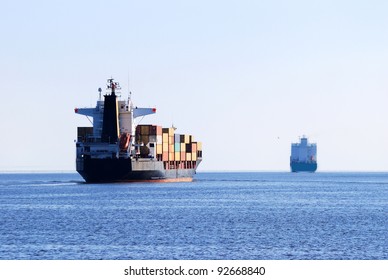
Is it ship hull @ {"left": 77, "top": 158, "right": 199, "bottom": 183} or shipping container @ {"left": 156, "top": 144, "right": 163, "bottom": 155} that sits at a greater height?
shipping container @ {"left": 156, "top": 144, "right": 163, "bottom": 155}

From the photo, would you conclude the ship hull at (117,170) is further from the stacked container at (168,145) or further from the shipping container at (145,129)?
the shipping container at (145,129)

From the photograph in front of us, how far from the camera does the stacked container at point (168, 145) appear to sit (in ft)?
488

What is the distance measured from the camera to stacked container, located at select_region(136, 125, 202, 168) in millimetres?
148625

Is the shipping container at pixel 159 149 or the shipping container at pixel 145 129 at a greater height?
the shipping container at pixel 145 129

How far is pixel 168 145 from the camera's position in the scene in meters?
157

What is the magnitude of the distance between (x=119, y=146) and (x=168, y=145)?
1997cm

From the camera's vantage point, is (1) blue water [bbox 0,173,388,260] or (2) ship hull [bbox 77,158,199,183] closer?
(1) blue water [bbox 0,173,388,260]

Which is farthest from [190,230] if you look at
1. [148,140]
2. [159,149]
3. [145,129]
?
[145,129]

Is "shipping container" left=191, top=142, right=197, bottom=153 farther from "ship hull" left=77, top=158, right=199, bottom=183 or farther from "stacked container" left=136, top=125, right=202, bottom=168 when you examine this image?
"ship hull" left=77, top=158, right=199, bottom=183

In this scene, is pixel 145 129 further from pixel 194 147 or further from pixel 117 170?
pixel 194 147

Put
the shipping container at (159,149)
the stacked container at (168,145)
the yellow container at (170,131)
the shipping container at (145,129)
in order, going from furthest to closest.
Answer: the yellow container at (170,131)
the shipping container at (145,129)
the stacked container at (168,145)
the shipping container at (159,149)

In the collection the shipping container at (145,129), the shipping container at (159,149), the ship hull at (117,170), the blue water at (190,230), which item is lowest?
the blue water at (190,230)

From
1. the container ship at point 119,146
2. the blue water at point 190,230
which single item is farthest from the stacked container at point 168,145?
the blue water at point 190,230

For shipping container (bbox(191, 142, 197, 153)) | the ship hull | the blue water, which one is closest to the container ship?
the ship hull
